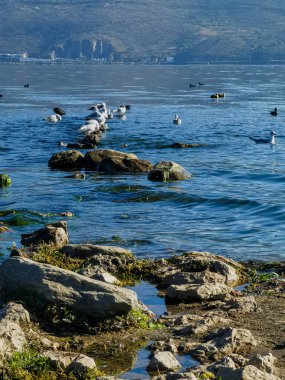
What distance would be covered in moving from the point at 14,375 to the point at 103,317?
219 centimetres

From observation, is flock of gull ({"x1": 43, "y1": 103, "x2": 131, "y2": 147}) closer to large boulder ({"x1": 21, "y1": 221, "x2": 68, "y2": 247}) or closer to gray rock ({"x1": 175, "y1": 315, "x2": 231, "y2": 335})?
large boulder ({"x1": 21, "y1": 221, "x2": 68, "y2": 247})

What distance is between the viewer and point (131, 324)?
36.8 ft

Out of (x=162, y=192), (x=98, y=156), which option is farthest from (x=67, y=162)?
(x=162, y=192)

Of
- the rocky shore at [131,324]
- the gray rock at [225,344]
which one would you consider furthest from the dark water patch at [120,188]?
the gray rock at [225,344]

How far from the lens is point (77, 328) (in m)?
11.2

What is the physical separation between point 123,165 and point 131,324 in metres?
15.7

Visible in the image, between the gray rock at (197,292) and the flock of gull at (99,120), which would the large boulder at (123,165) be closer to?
the flock of gull at (99,120)

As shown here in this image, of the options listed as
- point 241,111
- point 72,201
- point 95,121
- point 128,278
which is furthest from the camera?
point 241,111

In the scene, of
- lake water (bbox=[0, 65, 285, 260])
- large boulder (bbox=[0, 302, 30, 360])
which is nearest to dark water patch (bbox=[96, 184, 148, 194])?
lake water (bbox=[0, 65, 285, 260])

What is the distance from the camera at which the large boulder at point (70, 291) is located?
11.2 meters

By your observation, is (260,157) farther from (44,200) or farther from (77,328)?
(77,328)

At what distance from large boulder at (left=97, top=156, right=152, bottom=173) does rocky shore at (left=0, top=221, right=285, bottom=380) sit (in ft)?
41.0

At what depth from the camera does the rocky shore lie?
9508 mm

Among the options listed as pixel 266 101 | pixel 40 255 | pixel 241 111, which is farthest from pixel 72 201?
pixel 266 101
